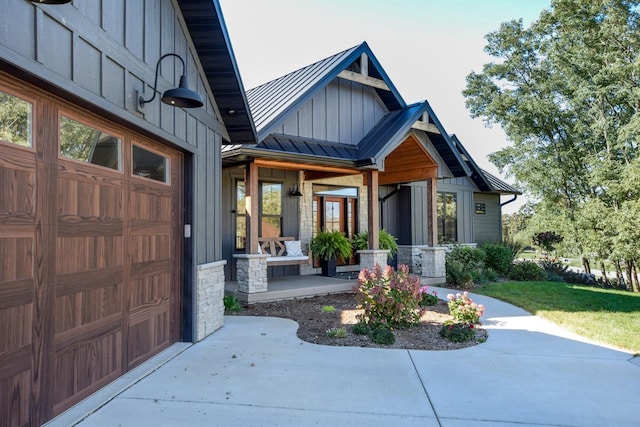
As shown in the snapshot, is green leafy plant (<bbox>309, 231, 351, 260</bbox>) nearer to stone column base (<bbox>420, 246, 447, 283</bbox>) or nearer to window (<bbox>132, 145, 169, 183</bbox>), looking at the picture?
stone column base (<bbox>420, 246, 447, 283</bbox>)

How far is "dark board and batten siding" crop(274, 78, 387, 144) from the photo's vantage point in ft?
32.2

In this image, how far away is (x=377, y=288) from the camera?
243 inches

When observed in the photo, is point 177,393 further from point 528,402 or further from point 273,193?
point 273,193

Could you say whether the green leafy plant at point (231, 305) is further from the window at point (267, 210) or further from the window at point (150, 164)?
the window at point (150, 164)

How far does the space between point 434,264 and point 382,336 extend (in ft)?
19.7

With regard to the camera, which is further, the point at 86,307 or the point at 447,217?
the point at 447,217

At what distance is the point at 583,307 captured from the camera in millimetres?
8484

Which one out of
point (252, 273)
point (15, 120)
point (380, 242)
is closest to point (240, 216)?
point (252, 273)

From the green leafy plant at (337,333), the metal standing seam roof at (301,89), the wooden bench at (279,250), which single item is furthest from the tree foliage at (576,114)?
the green leafy plant at (337,333)

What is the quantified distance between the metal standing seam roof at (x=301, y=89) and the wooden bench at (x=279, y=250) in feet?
9.84

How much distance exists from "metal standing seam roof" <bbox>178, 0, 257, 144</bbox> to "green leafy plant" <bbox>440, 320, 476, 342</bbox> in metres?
4.28

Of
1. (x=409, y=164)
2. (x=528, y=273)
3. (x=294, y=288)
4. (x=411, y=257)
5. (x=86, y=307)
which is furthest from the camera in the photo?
(x=411, y=257)

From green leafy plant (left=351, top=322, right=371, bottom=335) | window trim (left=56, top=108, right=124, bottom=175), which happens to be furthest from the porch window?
window trim (left=56, top=108, right=124, bottom=175)

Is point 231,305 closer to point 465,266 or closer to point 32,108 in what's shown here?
point 32,108
